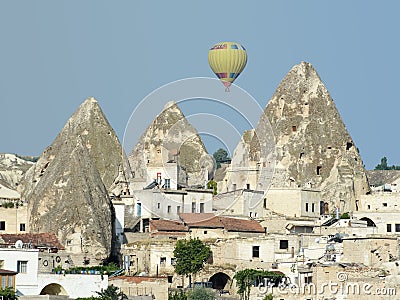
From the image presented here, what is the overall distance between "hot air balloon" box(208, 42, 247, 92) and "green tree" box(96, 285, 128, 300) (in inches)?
1500

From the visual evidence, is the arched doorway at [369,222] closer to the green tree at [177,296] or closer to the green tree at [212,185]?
the green tree at [212,185]

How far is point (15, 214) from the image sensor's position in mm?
98938

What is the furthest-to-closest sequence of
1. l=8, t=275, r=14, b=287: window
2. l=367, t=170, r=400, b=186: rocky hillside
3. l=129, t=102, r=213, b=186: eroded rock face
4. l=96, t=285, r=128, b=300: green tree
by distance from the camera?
l=367, t=170, r=400, b=186: rocky hillside → l=129, t=102, r=213, b=186: eroded rock face → l=96, t=285, r=128, b=300: green tree → l=8, t=275, r=14, b=287: window

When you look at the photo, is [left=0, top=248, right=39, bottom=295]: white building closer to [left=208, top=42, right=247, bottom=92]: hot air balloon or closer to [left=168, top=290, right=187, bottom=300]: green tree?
[left=168, top=290, right=187, bottom=300]: green tree

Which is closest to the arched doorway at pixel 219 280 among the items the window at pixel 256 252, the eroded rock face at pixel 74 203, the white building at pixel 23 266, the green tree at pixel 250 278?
the window at pixel 256 252

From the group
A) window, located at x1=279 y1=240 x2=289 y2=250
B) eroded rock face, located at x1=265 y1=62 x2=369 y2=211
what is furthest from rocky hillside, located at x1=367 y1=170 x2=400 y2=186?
window, located at x1=279 y1=240 x2=289 y2=250

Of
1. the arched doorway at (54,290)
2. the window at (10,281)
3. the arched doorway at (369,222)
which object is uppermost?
the arched doorway at (369,222)

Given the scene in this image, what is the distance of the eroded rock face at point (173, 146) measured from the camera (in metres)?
123

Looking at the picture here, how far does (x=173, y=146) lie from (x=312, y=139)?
10966 mm

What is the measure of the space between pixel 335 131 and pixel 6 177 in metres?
28.9

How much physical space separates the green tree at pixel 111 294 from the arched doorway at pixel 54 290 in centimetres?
181

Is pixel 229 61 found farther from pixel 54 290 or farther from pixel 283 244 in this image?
pixel 54 290

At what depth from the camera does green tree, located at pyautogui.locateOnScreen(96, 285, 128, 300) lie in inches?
3201

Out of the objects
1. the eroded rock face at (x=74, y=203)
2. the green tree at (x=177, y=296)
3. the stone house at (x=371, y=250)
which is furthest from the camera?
the eroded rock face at (x=74, y=203)
